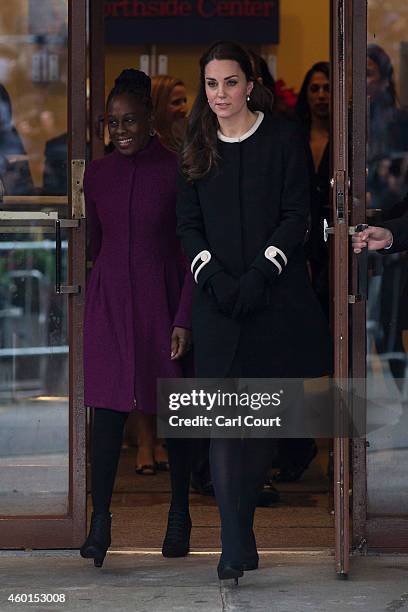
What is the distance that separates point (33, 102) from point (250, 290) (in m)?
1.35

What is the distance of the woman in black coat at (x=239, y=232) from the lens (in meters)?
5.08

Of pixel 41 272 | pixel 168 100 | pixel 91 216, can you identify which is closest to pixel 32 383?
pixel 41 272

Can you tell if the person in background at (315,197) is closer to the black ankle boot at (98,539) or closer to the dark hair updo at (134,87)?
the dark hair updo at (134,87)

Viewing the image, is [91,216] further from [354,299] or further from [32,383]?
[354,299]

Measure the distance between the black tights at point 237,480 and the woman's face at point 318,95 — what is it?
8.71ft

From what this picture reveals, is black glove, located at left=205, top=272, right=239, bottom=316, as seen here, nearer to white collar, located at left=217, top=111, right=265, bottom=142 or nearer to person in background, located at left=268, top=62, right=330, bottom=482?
white collar, located at left=217, top=111, right=265, bottom=142

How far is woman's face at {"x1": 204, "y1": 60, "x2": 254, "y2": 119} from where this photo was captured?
5109 millimetres

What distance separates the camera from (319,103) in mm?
7465

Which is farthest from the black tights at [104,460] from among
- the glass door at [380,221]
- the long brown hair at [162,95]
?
the long brown hair at [162,95]

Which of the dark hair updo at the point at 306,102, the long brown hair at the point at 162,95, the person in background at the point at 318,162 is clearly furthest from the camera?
the dark hair updo at the point at 306,102

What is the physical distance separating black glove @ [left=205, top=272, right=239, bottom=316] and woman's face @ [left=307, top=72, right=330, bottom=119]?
8.56 feet

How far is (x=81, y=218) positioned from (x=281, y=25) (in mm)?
4875

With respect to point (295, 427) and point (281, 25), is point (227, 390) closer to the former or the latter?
point (295, 427)

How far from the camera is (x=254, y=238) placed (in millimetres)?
5098
